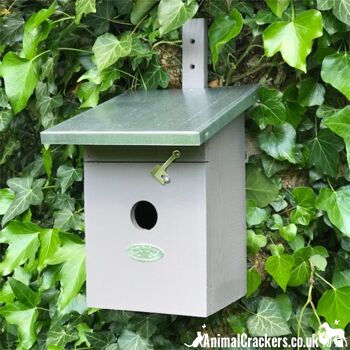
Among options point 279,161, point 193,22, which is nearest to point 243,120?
point 279,161

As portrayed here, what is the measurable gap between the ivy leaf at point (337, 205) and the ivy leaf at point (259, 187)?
0.36ft

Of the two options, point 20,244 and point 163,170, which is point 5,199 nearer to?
point 20,244

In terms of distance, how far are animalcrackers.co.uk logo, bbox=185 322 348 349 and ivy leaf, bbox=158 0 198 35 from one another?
0.71m

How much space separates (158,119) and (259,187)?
0.38m

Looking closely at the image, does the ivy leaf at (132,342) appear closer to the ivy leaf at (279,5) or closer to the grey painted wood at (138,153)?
the grey painted wood at (138,153)

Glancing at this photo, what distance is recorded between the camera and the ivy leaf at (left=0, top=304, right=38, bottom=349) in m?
1.83

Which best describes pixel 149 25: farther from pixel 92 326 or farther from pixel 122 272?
pixel 92 326

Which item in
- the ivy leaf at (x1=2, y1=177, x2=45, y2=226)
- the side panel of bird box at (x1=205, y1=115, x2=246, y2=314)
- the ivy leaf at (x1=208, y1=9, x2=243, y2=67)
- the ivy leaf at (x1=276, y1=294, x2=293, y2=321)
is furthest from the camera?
the ivy leaf at (x1=2, y1=177, x2=45, y2=226)

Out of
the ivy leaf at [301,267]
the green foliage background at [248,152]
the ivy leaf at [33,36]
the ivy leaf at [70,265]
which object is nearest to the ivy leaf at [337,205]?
the green foliage background at [248,152]

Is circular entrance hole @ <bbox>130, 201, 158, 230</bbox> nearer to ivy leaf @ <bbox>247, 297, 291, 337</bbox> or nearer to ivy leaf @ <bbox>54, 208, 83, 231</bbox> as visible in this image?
ivy leaf @ <bbox>54, 208, 83, 231</bbox>

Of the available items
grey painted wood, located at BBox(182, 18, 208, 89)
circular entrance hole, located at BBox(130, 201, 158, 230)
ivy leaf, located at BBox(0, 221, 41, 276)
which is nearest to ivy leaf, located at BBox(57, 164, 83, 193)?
ivy leaf, located at BBox(0, 221, 41, 276)

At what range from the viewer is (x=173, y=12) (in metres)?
1.55

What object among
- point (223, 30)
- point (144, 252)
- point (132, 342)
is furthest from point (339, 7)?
point (132, 342)

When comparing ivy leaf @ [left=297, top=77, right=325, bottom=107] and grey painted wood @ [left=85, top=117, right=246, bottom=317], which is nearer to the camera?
grey painted wood @ [left=85, top=117, right=246, bottom=317]
